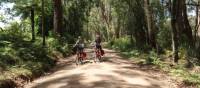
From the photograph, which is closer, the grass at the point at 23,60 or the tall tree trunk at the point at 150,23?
the grass at the point at 23,60

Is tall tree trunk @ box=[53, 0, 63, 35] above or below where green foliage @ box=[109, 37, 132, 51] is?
above

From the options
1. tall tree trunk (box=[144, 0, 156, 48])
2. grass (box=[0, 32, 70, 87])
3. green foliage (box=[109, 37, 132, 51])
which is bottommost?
green foliage (box=[109, 37, 132, 51])

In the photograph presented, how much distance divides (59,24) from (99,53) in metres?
14.1

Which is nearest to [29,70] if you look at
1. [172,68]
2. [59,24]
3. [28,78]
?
[28,78]

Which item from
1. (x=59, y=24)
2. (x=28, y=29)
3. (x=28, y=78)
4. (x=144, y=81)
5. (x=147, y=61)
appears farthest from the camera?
(x=28, y=29)

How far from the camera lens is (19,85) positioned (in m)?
15.6

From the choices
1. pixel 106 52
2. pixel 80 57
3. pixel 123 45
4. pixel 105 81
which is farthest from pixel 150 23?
pixel 105 81

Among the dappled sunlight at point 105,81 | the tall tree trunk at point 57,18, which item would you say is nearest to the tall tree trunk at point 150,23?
the tall tree trunk at point 57,18

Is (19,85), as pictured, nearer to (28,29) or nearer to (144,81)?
(144,81)

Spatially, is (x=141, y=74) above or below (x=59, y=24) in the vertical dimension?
below

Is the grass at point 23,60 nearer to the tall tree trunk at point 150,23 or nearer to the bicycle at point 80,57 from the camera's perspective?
the bicycle at point 80,57

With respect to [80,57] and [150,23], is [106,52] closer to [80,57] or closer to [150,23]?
[150,23]

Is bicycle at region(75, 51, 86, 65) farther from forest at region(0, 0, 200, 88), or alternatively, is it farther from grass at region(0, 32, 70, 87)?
grass at region(0, 32, 70, 87)

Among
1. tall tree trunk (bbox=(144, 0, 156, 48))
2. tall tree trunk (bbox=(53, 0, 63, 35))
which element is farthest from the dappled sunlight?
tall tree trunk (bbox=(53, 0, 63, 35))
